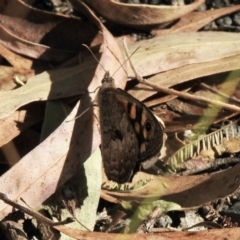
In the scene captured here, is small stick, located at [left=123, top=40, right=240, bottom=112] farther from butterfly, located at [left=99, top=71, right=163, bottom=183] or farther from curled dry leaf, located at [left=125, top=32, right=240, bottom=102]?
butterfly, located at [left=99, top=71, right=163, bottom=183]

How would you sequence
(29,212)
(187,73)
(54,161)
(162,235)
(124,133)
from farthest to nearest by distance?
1. (187,73)
2. (124,133)
3. (54,161)
4. (162,235)
5. (29,212)

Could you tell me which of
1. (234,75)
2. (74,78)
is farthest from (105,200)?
(234,75)

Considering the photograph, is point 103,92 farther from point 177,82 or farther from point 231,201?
point 231,201

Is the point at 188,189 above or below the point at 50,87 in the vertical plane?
below

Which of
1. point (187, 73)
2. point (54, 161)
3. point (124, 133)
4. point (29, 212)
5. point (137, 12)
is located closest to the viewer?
point (29, 212)

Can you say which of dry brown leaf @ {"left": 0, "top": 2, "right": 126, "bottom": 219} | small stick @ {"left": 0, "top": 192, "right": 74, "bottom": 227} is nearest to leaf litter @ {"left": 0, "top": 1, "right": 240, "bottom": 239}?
dry brown leaf @ {"left": 0, "top": 2, "right": 126, "bottom": 219}

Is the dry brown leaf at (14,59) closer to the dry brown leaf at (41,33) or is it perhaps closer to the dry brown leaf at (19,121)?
the dry brown leaf at (41,33)

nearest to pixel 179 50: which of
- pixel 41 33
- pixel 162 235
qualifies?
pixel 41 33

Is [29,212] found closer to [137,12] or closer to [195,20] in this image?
[137,12]
